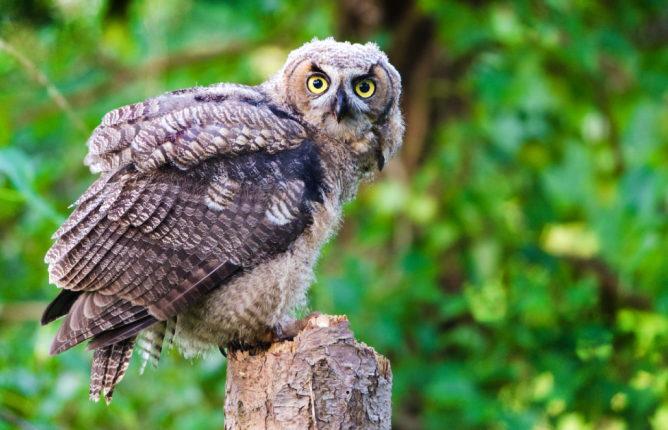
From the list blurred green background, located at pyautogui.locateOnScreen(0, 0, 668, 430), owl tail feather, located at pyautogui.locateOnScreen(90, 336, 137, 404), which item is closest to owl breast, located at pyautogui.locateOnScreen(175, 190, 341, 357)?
owl tail feather, located at pyautogui.locateOnScreen(90, 336, 137, 404)

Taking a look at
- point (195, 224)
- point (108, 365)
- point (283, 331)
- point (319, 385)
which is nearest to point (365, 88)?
point (195, 224)

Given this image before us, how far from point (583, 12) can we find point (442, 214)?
1770mm

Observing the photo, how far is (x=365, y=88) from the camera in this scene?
105 inches

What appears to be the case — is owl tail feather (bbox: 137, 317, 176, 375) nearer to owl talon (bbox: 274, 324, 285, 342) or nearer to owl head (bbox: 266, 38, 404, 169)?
owl talon (bbox: 274, 324, 285, 342)

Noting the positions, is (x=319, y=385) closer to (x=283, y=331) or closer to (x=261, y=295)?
(x=261, y=295)

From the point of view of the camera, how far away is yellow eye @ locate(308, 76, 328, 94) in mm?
2594

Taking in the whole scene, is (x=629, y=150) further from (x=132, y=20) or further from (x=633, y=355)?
(x=132, y=20)

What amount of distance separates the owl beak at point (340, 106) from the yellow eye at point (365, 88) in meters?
0.11

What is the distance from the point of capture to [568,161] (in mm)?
4152

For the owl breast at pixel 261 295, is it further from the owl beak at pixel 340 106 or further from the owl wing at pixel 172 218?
the owl beak at pixel 340 106

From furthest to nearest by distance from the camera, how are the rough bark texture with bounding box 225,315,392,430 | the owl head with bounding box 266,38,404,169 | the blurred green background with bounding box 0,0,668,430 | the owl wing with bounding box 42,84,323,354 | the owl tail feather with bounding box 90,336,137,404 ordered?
the blurred green background with bounding box 0,0,668,430 → the owl head with bounding box 266,38,404,169 → the owl tail feather with bounding box 90,336,137,404 → the owl wing with bounding box 42,84,323,354 → the rough bark texture with bounding box 225,315,392,430

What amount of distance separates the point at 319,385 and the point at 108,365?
100 centimetres

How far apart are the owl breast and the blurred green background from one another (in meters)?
1.24

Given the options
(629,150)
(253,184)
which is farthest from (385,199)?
(253,184)
